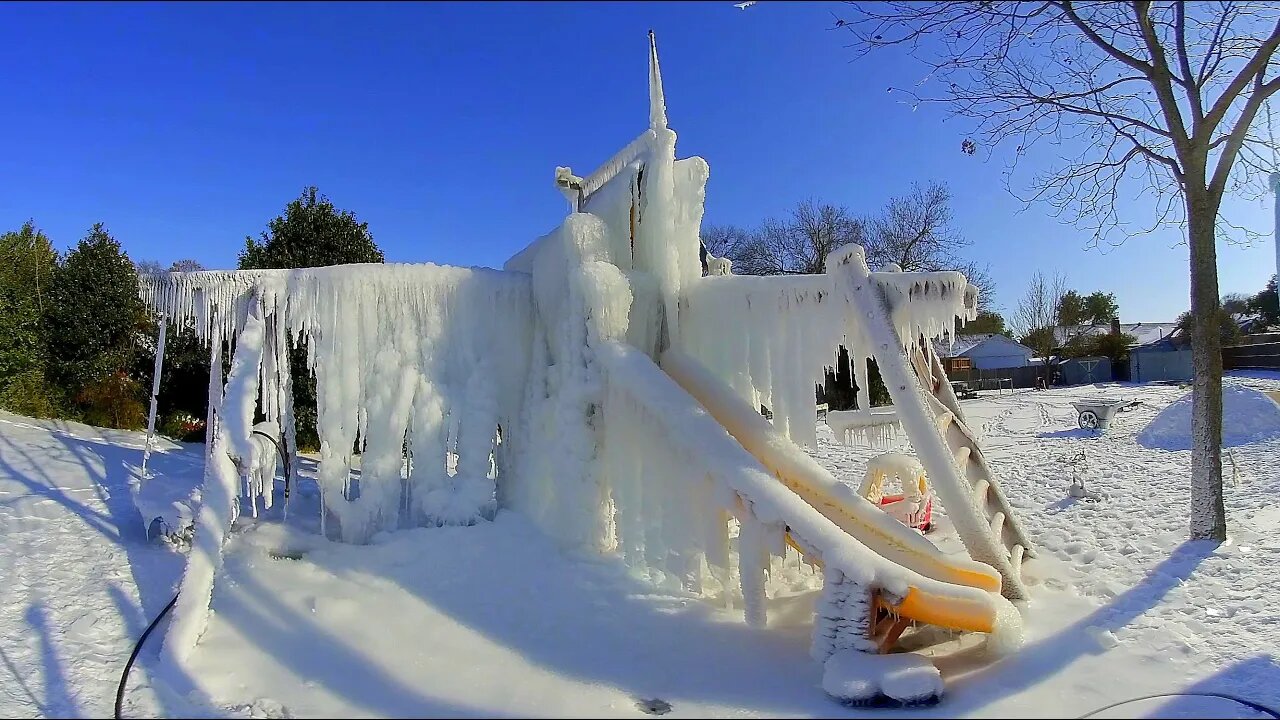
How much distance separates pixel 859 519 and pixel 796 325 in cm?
189

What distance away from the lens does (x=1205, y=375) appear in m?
6.43

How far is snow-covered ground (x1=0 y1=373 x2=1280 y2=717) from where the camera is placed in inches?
143

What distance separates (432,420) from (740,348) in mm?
3020

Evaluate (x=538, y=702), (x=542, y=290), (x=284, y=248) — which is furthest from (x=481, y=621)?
(x=284, y=248)

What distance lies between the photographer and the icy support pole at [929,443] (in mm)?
5098

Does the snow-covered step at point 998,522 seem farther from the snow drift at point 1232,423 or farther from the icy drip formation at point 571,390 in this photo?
the snow drift at point 1232,423

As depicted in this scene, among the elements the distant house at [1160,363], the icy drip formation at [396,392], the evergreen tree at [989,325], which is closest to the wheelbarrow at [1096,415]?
the icy drip formation at [396,392]

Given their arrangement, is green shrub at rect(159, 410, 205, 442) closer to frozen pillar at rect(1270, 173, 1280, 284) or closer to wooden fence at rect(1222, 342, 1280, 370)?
frozen pillar at rect(1270, 173, 1280, 284)

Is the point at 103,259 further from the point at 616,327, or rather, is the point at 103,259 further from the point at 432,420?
the point at 616,327

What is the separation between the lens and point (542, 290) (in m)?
6.59

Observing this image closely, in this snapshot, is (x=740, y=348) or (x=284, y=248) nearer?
(x=740, y=348)

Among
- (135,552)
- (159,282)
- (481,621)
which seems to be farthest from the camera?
(159,282)

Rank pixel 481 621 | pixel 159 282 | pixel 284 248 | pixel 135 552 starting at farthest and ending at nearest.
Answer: pixel 284 248, pixel 159 282, pixel 135 552, pixel 481 621

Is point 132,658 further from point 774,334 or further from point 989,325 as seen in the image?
point 989,325
